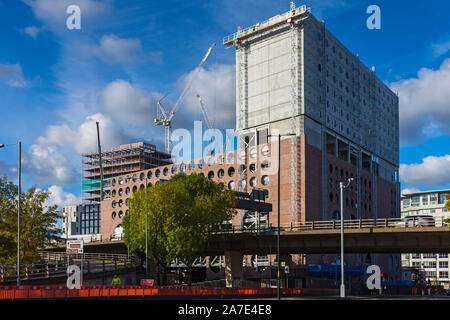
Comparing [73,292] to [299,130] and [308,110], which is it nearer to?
[299,130]

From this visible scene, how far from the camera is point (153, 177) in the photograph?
128250mm

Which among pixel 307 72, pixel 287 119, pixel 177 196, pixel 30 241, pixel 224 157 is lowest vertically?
pixel 30 241

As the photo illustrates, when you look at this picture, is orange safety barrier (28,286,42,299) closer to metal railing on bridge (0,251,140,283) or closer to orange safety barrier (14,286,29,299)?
orange safety barrier (14,286,29,299)

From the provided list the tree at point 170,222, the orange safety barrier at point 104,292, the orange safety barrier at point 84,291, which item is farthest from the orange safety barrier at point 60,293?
the tree at point 170,222

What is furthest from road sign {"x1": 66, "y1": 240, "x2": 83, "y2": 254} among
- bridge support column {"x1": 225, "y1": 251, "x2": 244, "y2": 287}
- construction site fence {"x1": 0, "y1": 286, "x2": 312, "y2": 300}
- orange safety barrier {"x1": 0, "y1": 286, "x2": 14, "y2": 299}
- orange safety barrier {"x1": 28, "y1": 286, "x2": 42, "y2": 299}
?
bridge support column {"x1": 225, "y1": 251, "x2": 244, "y2": 287}

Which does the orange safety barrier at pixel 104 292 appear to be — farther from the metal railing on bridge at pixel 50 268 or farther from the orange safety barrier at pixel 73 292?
the metal railing on bridge at pixel 50 268

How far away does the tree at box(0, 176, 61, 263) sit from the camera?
48.1 meters

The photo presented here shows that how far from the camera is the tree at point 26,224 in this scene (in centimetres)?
4809

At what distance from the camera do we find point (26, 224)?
48.7 meters

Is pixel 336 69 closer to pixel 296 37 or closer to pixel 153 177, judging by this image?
pixel 296 37

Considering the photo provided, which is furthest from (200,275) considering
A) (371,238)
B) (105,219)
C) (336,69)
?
(371,238)

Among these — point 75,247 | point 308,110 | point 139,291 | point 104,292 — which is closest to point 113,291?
point 104,292

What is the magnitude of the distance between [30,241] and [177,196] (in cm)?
1766

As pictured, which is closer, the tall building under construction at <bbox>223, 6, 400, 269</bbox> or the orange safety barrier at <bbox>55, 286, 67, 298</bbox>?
the orange safety barrier at <bbox>55, 286, 67, 298</bbox>
